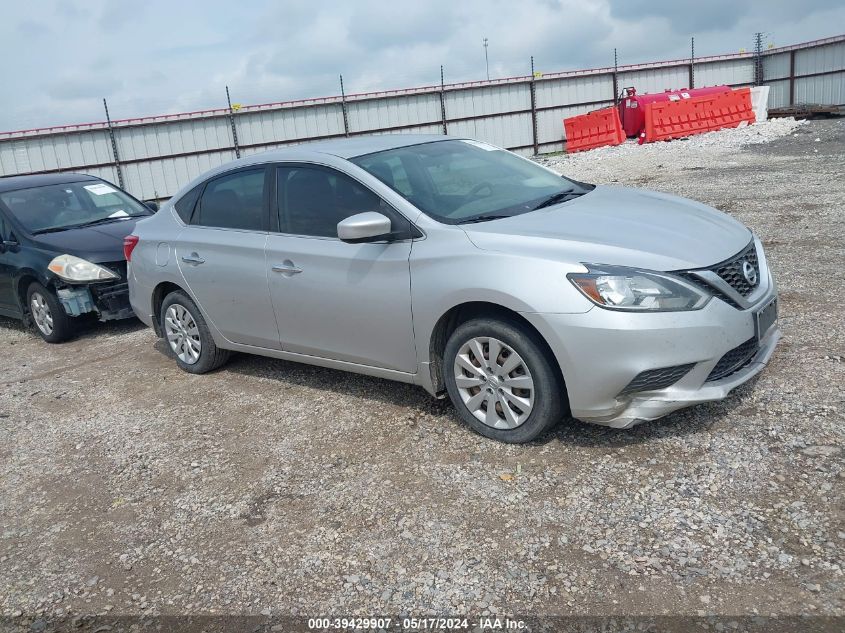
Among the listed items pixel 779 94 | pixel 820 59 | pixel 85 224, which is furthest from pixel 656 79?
pixel 85 224

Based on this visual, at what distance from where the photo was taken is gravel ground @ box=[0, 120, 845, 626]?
2.89 metres

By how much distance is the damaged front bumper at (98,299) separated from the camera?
23.9 ft

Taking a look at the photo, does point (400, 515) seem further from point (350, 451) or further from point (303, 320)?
point (303, 320)

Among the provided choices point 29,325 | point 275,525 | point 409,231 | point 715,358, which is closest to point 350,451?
point 275,525

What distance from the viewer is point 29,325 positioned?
8016 millimetres

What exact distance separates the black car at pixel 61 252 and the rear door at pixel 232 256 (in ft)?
7.23

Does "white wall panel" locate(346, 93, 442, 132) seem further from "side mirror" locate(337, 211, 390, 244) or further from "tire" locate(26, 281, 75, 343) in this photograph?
"side mirror" locate(337, 211, 390, 244)

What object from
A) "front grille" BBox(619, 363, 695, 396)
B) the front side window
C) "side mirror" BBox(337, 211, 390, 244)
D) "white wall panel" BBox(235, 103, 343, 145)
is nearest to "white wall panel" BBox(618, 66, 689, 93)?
"white wall panel" BBox(235, 103, 343, 145)

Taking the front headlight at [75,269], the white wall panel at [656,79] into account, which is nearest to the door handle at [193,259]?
the front headlight at [75,269]

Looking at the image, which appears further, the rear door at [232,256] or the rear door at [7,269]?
the rear door at [7,269]

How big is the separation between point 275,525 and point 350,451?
30.2 inches

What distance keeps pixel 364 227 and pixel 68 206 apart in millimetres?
5667

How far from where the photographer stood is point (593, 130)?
23750mm

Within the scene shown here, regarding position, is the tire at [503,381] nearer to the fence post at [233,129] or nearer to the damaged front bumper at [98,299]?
the damaged front bumper at [98,299]
